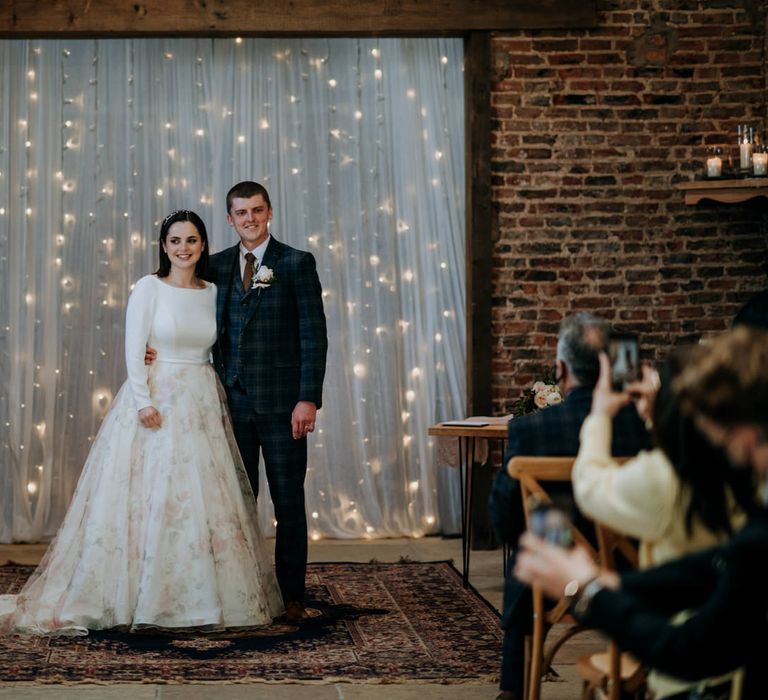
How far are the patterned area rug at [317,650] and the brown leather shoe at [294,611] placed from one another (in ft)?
0.17

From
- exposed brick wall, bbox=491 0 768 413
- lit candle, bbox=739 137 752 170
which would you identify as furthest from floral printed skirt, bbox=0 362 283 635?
lit candle, bbox=739 137 752 170

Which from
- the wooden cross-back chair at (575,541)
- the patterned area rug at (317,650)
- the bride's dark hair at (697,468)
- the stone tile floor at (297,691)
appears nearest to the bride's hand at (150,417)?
the patterned area rug at (317,650)

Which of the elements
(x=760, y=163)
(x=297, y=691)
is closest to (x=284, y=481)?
(x=297, y=691)

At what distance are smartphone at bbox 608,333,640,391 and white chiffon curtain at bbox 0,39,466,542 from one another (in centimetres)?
442

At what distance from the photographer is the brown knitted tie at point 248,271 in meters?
5.00

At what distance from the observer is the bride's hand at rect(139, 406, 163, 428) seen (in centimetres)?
475

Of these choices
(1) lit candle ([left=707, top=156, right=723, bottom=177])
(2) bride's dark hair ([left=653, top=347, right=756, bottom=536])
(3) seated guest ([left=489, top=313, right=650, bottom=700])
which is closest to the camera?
(2) bride's dark hair ([left=653, top=347, right=756, bottom=536])

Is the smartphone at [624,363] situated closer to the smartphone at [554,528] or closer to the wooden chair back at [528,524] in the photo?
the wooden chair back at [528,524]

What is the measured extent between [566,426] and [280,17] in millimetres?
4041

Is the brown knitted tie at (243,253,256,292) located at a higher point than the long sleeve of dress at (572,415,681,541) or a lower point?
higher

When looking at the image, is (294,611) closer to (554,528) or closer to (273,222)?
(273,222)

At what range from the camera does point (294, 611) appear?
4.84 m

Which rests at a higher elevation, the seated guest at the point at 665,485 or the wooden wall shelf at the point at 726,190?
the wooden wall shelf at the point at 726,190

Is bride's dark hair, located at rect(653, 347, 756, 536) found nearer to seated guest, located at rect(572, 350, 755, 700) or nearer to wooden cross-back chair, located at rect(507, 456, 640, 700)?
seated guest, located at rect(572, 350, 755, 700)
